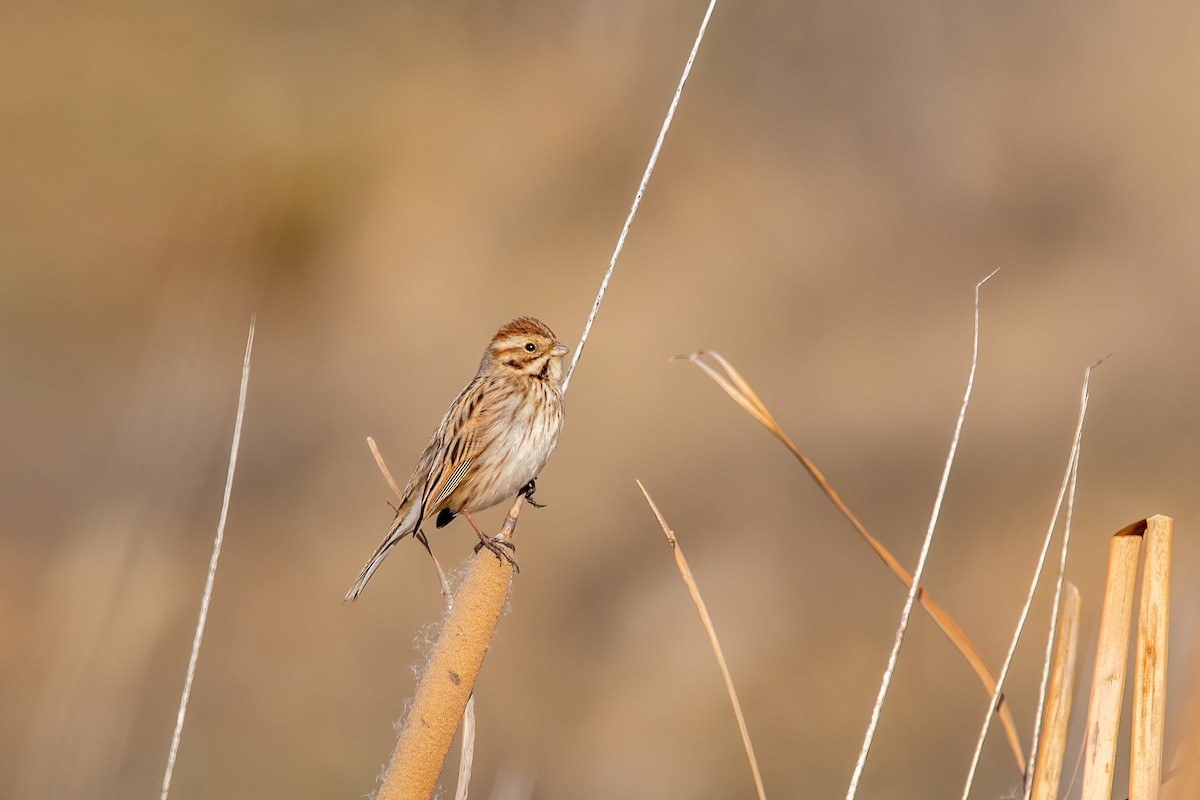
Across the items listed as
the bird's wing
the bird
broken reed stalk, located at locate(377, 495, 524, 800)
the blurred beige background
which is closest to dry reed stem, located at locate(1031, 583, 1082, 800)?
broken reed stalk, located at locate(377, 495, 524, 800)

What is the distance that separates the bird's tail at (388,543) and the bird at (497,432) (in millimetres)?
15

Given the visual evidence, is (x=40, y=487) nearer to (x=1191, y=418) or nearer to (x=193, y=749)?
Answer: (x=193, y=749)

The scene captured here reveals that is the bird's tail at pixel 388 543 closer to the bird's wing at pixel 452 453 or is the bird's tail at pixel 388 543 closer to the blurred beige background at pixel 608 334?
the bird's wing at pixel 452 453

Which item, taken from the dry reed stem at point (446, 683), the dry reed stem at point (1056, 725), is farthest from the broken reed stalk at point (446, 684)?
the dry reed stem at point (1056, 725)

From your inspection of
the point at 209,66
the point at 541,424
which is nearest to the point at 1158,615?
the point at 541,424

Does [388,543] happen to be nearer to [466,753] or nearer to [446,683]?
[466,753]

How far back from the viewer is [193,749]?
7676 millimetres

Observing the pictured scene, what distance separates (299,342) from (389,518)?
2055mm

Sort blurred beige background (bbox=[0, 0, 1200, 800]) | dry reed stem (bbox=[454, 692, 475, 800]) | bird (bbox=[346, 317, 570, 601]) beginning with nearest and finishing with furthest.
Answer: dry reed stem (bbox=[454, 692, 475, 800]) < bird (bbox=[346, 317, 570, 601]) < blurred beige background (bbox=[0, 0, 1200, 800])

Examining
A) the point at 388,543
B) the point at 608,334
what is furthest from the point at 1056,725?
the point at 608,334

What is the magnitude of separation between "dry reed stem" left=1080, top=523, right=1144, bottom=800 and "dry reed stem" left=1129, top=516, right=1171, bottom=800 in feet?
0.08

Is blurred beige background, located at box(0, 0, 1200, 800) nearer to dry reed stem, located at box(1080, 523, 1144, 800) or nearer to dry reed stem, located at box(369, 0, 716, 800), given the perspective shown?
dry reed stem, located at box(369, 0, 716, 800)

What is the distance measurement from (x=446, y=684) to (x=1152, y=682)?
3.61 feet

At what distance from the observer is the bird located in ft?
14.2
